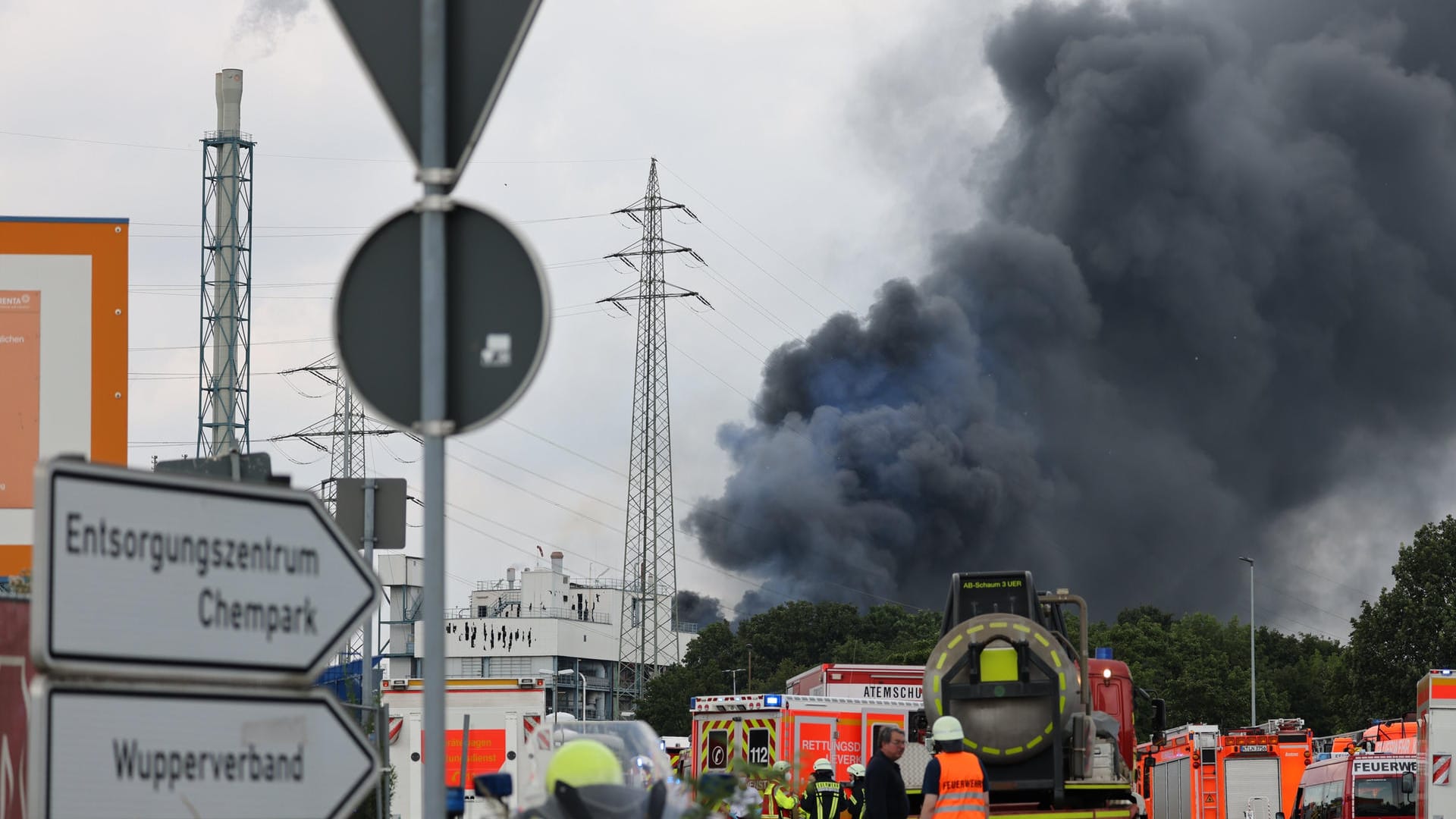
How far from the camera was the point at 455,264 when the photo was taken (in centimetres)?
446

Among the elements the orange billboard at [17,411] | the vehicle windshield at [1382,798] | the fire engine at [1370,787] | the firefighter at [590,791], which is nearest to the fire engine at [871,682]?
the fire engine at [1370,787]

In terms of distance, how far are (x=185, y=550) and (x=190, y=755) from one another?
16.3 inches

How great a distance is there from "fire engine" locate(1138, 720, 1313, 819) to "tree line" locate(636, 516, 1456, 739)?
5.11 metres

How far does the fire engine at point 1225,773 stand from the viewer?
3338cm

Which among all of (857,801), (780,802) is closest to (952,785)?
(857,801)

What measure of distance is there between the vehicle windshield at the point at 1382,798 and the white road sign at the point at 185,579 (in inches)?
894

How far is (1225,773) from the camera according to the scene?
3375 cm

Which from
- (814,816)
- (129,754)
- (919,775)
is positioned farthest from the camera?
(919,775)

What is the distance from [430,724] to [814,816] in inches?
419

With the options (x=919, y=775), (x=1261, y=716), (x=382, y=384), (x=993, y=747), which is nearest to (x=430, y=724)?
(x=382, y=384)

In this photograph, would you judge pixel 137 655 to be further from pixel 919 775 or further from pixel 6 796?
pixel 919 775

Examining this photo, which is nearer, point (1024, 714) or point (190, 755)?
point (190, 755)

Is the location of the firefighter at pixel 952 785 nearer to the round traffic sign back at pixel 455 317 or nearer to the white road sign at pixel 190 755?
the round traffic sign back at pixel 455 317

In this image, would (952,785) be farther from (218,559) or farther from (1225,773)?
(1225,773)
